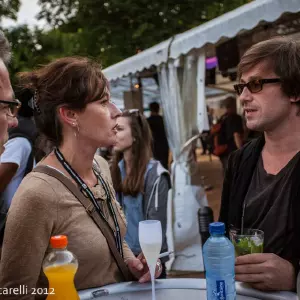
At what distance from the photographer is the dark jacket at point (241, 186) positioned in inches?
66.3

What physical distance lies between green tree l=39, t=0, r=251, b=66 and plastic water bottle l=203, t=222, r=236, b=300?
33.8ft

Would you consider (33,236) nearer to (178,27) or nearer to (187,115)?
(187,115)

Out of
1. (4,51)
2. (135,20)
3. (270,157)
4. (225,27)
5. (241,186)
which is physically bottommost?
(241,186)

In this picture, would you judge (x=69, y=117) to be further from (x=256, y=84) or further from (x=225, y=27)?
(x=225, y=27)

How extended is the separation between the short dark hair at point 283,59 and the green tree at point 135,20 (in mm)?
9634

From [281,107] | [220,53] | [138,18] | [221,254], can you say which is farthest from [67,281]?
[138,18]

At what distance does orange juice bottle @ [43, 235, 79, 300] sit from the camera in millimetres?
1301

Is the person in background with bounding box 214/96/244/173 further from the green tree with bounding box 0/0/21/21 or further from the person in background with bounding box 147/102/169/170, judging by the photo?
the green tree with bounding box 0/0/21/21

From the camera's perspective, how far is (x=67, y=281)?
1.34 meters

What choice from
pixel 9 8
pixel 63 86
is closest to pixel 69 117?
pixel 63 86

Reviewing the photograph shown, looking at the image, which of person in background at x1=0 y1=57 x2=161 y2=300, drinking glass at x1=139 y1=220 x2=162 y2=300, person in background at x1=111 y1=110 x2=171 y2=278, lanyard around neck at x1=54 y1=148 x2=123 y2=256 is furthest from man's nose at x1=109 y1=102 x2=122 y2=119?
person in background at x1=111 y1=110 x2=171 y2=278

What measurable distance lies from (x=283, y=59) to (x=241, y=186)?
609 millimetres

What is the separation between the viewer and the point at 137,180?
342cm

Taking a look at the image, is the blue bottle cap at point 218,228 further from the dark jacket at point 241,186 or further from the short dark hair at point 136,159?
the short dark hair at point 136,159
